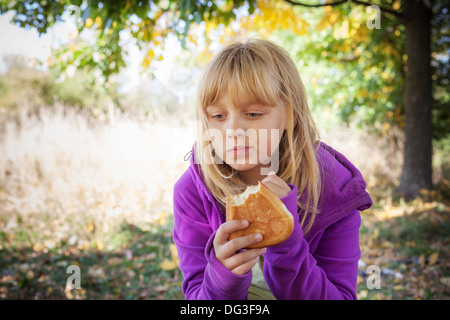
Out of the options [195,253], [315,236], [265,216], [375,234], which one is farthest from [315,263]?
[375,234]

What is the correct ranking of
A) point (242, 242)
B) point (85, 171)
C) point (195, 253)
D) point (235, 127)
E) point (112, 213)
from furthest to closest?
1. point (85, 171)
2. point (112, 213)
3. point (195, 253)
4. point (235, 127)
5. point (242, 242)

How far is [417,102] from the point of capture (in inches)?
190

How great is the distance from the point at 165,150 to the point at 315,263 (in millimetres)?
4154

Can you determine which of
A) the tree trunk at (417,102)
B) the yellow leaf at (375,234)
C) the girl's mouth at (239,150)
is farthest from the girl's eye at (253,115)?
the tree trunk at (417,102)

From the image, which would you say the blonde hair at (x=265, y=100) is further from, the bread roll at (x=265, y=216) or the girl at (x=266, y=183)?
the bread roll at (x=265, y=216)

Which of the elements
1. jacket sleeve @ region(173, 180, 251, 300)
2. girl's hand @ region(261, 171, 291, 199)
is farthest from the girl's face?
jacket sleeve @ region(173, 180, 251, 300)

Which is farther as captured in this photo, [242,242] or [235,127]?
[235,127]

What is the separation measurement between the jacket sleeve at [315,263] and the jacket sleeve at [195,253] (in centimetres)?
12

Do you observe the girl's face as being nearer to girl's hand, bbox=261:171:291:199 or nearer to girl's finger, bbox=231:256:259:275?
girl's hand, bbox=261:171:291:199

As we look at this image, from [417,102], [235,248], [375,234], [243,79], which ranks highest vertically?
[417,102]

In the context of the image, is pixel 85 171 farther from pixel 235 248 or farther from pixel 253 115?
pixel 235 248

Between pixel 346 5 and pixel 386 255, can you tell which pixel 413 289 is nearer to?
pixel 386 255

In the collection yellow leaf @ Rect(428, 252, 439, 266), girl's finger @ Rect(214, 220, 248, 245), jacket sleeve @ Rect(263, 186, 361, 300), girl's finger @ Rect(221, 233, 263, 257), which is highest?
girl's finger @ Rect(214, 220, 248, 245)

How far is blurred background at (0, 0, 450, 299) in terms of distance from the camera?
2.87m
